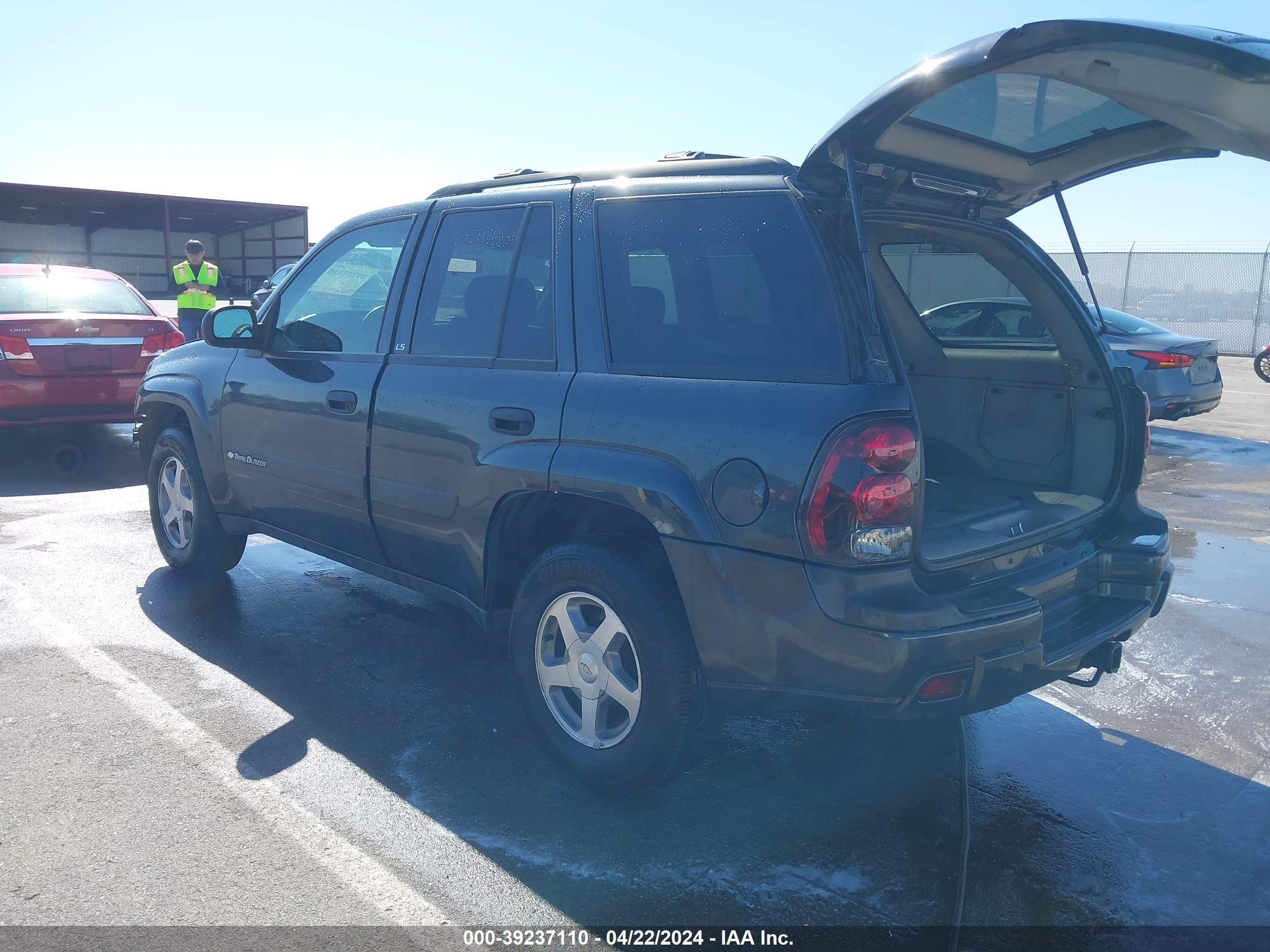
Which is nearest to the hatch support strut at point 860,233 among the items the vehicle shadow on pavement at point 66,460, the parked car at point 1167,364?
the vehicle shadow on pavement at point 66,460

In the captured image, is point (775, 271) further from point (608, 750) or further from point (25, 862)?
point (25, 862)

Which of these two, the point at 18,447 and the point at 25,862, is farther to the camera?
the point at 18,447

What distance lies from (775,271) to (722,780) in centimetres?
176

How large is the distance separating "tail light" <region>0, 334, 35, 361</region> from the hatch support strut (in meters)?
7.65

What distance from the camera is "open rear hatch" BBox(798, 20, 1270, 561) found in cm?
253

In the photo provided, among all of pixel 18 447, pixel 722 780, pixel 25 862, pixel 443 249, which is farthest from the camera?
pixel 18 447

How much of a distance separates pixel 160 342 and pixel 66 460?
142 cm

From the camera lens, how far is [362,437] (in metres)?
4.12

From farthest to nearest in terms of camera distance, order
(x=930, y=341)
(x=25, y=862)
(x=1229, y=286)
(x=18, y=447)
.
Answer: (x=1229, y=286) → (x=18, y=447) → (x=930, y=341) → (x=25, y=862)

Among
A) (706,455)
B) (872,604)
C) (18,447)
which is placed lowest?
(18,447)

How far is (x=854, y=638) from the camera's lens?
272 cm

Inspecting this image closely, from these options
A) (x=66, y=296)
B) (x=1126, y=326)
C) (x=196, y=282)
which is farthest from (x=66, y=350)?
(x=1126, y=326)

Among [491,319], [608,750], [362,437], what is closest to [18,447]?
[362,437]

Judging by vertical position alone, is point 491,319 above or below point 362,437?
above
